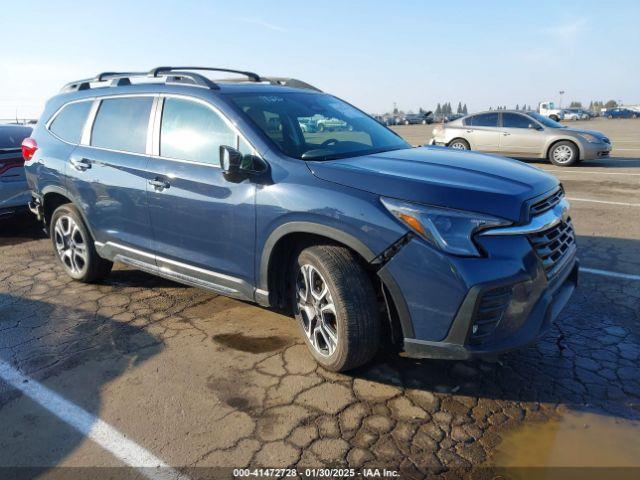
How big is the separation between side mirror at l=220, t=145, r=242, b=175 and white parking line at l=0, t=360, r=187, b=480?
1.69m

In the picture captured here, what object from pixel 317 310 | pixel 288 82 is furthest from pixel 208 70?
pixel 317 310

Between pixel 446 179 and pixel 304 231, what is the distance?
0.90 metres

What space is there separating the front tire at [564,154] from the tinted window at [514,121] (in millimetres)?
984

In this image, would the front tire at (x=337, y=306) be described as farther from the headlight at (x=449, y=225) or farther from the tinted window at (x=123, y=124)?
the tinted window at (x=123, y=124)

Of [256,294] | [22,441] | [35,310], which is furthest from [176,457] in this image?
[35,310]

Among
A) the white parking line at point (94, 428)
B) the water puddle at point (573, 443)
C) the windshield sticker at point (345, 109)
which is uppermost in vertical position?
the windshield sticker at point (345, 109)

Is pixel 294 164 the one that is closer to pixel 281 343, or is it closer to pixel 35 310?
pixel 281 343

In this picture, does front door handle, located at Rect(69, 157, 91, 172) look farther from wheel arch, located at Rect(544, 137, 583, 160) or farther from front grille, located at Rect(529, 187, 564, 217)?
wheel arch, located at Rect(544, 137, 583, 160)

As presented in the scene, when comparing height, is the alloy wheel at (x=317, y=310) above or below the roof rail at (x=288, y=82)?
below

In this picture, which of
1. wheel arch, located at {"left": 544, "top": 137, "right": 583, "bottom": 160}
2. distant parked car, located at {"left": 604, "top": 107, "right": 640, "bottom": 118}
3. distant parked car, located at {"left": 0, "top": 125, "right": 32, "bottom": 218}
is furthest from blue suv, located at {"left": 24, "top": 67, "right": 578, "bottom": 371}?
distant parked car, located at {"left": 604, "top": 107, "right": 640, "bottom": 118}

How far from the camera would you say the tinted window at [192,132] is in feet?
11.9

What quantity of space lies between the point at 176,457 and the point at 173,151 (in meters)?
2.28

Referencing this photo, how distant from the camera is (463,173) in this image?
3.10 meters

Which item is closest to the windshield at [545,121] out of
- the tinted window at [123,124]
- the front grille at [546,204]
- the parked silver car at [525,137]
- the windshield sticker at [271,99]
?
the parked silver car at [525,137]
